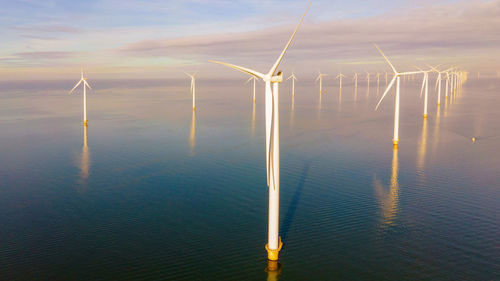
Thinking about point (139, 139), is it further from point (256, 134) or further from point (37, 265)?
point (37, 265)

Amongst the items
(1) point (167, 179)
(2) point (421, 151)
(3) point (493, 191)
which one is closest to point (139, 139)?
(1) point (167, 179)

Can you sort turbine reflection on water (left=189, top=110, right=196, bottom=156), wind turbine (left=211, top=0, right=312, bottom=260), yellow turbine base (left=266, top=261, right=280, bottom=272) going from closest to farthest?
wind turbine (left=211, top=0, right=312, bottom=260) < yellow turbine base (left=266, top=261, right=280, bottom=272) < turbine reflection on water (left=189, top=110, right=196, bottom=156)

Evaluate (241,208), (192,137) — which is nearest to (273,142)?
(241,208)

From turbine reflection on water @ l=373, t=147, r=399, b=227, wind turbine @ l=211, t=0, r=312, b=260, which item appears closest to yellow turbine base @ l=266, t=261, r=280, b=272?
wind turbine @ l=211, t=0, r=312, b=260

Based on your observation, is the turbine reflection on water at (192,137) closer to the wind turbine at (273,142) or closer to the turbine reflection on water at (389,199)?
the turbine reflection on water at (389,199)

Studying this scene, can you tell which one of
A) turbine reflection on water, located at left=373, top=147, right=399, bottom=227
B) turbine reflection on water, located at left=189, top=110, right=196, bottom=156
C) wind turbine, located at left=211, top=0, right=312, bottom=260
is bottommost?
turbine reflection on water, located at left=373, top=147, right=399, bottom=227

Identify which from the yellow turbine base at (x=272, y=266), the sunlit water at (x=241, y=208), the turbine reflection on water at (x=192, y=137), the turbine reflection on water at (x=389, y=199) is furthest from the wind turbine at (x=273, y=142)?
the turbine reflection on water at (x=192, y=137)

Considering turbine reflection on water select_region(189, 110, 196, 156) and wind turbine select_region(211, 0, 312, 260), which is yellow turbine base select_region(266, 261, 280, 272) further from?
turbine reflection on water select_region(189, 110, 196, 156)
